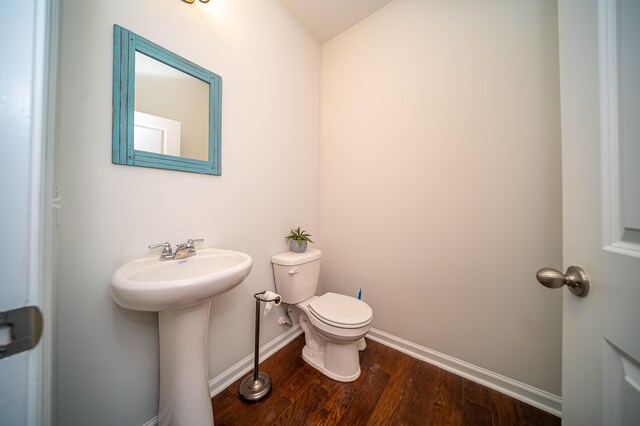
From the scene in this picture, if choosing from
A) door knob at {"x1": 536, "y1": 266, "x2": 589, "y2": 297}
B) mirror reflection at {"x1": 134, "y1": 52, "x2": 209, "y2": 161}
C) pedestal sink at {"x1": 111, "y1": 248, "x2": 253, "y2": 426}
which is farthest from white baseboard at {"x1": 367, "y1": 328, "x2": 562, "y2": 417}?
mirror reflection at {"x1": 134, "y1": 52, "x2": 209, "y2": 161}

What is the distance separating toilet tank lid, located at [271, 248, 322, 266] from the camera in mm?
1311

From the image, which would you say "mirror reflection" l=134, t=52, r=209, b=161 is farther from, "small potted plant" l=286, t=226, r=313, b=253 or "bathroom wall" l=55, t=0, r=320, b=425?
"small potted plant" l=286, t=226, r=313, b=253

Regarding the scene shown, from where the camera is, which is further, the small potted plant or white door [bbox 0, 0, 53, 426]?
the small potted plant

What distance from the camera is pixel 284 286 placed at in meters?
1.34

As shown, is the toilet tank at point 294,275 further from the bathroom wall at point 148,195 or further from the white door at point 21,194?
the white door at point 21,194

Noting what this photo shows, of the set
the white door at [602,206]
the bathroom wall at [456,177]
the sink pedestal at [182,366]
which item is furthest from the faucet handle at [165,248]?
the white door at [602,206]

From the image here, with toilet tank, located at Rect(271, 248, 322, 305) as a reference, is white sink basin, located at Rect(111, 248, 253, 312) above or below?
above

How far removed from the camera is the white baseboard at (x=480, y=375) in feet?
3.27

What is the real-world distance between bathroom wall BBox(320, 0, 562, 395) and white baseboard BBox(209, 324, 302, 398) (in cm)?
55

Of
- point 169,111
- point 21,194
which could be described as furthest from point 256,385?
point 169,111

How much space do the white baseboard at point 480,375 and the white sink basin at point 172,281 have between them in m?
1.24

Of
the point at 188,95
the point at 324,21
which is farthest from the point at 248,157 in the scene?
the point at 324,21

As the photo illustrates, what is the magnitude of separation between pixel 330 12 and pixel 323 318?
214cm

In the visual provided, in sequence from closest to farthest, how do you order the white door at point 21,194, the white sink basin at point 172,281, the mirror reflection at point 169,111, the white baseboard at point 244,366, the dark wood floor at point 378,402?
the white door at point 21,194 < the white sink basin at point 172,281 < the mirror reflection at point 169,111 < the dark wood floor at point 378,402 < the white baseboard at point 244,366
